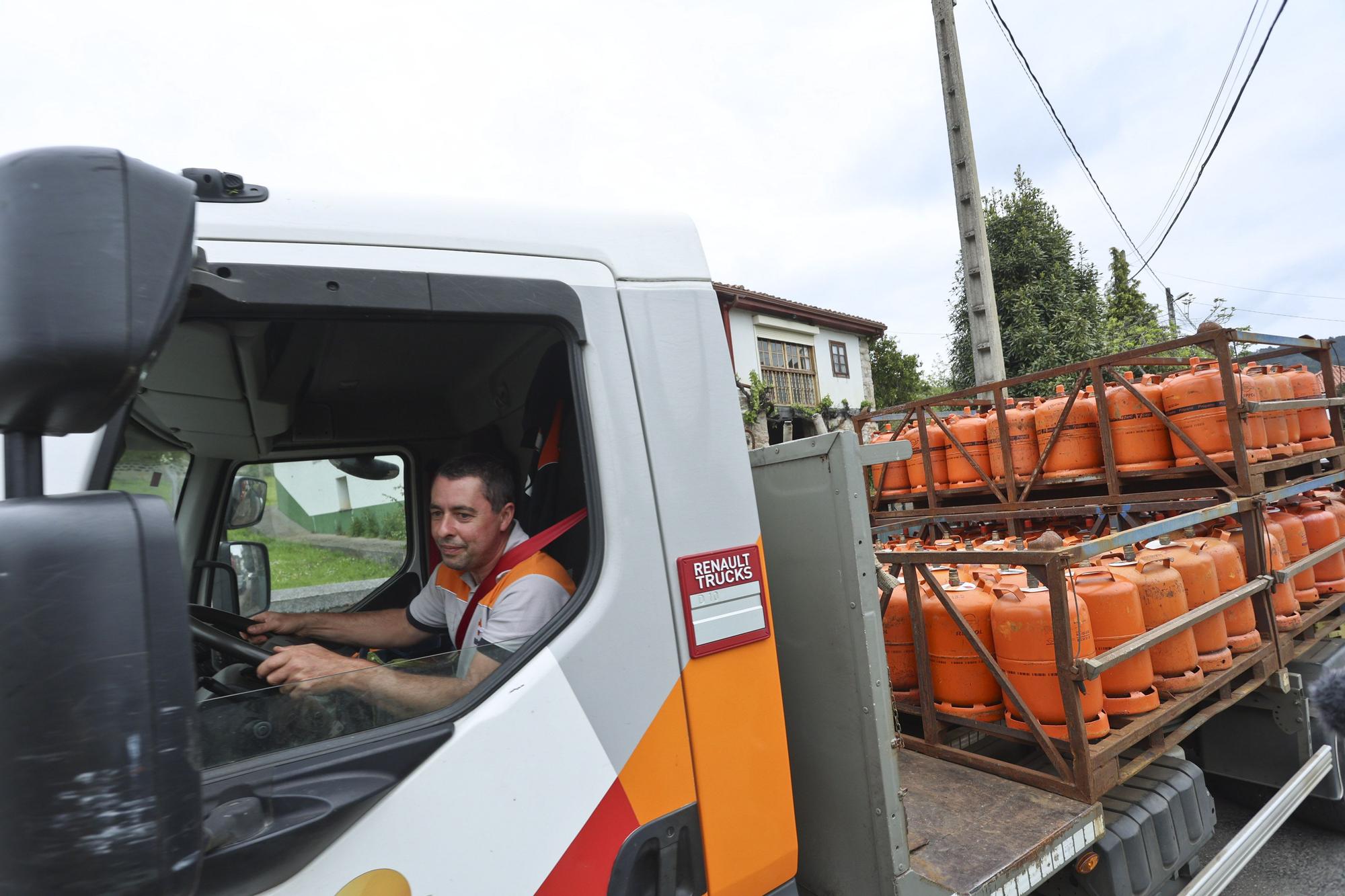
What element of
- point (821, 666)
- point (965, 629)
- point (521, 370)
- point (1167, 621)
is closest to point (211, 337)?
point (521, 370)

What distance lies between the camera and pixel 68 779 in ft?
2.42

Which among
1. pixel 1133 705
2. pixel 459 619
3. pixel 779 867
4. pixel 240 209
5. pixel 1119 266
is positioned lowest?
pixel 1133 705

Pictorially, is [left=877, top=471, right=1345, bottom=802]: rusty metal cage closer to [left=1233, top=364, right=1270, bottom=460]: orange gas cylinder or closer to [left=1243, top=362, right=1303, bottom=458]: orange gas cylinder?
[left=1233, top=364, right=1270, bottom=460]: orange gas cylinder

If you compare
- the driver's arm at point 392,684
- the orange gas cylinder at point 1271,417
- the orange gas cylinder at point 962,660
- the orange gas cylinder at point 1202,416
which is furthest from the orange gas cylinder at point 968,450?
the driver's arm at point 392,684

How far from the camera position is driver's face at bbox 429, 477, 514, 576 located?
74.4 inches

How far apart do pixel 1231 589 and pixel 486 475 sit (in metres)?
3.85

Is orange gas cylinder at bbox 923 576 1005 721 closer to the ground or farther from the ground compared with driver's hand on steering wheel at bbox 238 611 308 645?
closer to the ground

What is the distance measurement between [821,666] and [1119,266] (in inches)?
1751

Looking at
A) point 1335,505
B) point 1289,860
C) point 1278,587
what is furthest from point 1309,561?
point 1289,860

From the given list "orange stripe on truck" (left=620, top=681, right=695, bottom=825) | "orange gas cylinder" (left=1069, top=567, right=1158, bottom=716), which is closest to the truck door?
"orange stripe on truck" (left=620, top=681, right=695, bottom=825)

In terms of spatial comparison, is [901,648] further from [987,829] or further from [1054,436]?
[1054,436]

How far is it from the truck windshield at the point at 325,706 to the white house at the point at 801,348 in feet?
61.8

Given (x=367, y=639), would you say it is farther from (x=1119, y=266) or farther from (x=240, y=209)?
(x=1119, y=266)

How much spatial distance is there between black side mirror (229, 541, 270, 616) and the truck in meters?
0.10
